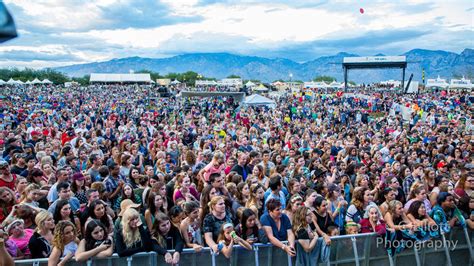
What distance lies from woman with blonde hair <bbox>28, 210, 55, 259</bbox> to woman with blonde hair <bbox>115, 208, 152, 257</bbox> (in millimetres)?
694

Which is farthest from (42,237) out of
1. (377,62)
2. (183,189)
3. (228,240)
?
(377,62)

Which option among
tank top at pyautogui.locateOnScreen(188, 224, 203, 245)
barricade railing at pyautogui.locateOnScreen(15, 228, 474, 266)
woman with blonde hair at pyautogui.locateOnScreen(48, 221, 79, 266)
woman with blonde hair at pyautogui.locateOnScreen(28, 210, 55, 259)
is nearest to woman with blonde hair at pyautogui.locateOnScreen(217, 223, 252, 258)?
barricade railing at pyautogui.locateOnScreen(15, 228, 474, 266)

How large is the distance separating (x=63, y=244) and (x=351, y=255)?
10.4ft

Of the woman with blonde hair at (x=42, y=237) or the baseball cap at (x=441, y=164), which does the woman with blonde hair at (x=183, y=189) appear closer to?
the woman with blonde hair at (x=42, y=237)

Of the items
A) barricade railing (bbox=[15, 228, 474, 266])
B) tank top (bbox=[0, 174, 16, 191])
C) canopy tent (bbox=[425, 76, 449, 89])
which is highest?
canopy tent (bbox=[425, 76, 449, 89])

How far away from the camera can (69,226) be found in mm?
3754

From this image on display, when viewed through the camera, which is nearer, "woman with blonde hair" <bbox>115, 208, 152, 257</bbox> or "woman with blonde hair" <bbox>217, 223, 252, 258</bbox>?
"woman with blonde hair" <bbox>115, 208, 152, 257</bbox>

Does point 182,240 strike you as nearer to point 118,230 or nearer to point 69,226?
point 118,230

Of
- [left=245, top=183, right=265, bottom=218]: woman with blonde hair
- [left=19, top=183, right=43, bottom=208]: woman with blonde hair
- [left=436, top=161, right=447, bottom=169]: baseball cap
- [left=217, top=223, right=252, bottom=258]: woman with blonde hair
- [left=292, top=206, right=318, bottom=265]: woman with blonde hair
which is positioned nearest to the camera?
[left=217, top=223, right=252, bottom=258]: woman with blonde hair

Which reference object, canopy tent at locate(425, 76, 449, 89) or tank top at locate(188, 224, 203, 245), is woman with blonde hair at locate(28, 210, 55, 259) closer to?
tank top at locate(188, 224, 203, 245)

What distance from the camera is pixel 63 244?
12.1ft

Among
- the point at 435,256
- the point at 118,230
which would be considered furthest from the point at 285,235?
the point at 435,256

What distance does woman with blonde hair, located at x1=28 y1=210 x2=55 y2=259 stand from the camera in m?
3.76

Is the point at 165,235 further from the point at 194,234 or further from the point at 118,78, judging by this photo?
the point at 118,78
